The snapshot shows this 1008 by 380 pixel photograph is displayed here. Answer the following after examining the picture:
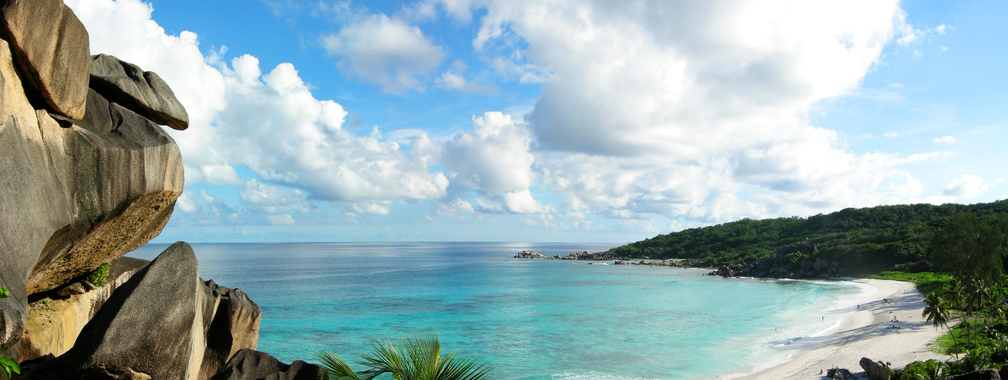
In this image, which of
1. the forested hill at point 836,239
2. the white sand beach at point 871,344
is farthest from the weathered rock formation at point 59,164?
the forested hill at point 836,239

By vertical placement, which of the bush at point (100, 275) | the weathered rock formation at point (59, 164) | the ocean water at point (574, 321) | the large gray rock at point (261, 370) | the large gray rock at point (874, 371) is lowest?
the ocean water at point (574, 321)

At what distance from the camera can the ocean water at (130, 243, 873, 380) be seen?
114ft

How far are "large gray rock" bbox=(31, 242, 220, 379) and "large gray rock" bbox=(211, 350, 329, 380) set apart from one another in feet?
5.65

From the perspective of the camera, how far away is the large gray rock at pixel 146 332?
8.58 metres

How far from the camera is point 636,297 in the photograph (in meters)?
69.2

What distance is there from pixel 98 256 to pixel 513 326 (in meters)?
39.5

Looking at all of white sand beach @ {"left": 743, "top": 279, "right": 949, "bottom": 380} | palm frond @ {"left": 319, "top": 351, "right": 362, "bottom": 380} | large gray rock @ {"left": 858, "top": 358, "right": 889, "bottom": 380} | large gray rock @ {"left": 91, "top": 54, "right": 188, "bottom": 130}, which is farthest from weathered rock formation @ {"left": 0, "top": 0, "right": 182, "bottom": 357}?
white sand beach @ {"left": 743, "top": 279, "right": 949, "bottom": 380}

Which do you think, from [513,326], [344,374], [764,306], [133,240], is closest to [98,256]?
[133,240]

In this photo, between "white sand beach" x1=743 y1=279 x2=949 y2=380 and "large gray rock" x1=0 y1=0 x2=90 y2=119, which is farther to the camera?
"white sand beach" x1=743 y1=279 x2=949 y2=380

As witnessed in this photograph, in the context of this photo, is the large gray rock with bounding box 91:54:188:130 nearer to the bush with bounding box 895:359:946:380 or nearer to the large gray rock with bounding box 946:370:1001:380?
the large gray rock with bounding box 946:370:1001:380

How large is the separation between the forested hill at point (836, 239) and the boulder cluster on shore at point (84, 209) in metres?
69.3

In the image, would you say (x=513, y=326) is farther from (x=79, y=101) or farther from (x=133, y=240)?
(x=79, y=101)

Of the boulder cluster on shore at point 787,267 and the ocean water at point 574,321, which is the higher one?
the boulder cluster on shore at point 787,267

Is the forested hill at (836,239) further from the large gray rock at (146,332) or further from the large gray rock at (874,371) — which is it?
the large gray rock at (146,332)
